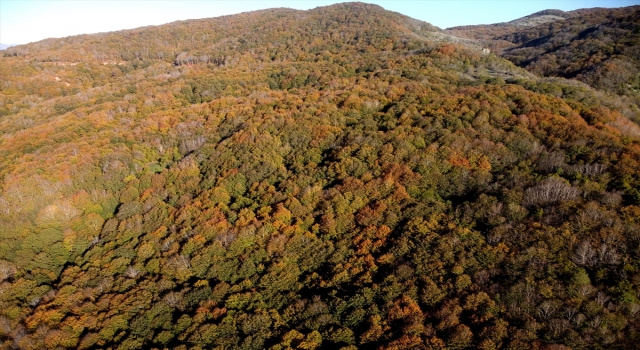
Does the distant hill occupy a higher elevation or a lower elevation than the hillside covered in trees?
higher

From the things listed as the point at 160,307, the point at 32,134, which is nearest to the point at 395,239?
the point at 160,307

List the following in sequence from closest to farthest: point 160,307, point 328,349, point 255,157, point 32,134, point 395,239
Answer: point 328,349, point 160,307, point 395,239, point 255,157, point 32,134

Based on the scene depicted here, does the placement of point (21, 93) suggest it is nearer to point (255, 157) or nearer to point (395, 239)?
point (255, 157)

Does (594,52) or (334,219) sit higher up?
(594,52)

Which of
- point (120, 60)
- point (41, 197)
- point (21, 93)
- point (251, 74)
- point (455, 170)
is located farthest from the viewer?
point (120, 60)

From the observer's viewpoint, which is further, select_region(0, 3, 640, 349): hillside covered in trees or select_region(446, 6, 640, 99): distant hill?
select_region(446, 6, 640, 99): distant hill

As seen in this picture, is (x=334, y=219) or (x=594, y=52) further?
(x=594, y=52)

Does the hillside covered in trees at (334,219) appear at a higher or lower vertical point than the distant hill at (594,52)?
lower

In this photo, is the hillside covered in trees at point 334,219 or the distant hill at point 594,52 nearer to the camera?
the hillside covered in trees at point 334,219
